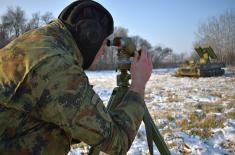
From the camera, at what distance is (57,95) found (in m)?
1.49

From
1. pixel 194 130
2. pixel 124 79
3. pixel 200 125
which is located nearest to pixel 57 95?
pixel 124 79

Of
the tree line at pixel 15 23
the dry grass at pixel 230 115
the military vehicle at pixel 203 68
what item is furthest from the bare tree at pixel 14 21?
the dry grass at pixel 230 115

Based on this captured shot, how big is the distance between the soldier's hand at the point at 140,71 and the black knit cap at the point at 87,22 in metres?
0.26

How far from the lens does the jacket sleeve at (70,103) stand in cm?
148

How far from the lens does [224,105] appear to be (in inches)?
335

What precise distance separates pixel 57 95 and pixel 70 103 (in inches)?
2.7

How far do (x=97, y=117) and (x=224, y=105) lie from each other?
749 cm

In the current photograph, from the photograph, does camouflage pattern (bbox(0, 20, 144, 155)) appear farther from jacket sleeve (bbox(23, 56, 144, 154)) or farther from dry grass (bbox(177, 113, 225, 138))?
dry grass (bbox(177, 113, 225, 138))

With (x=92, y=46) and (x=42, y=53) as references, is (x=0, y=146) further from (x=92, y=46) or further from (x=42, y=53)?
(x=92, y=46)

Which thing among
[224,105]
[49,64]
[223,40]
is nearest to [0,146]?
[49,64]

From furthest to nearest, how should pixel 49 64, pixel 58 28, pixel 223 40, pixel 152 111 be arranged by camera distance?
pixel 223 40 < pixel 152 111 < pixel 58 28 < pixel 49 64

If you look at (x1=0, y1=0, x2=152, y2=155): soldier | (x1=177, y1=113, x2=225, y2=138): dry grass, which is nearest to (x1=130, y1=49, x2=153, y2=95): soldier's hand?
(x1=0, y1=0, x2=152, y2=155): soldier

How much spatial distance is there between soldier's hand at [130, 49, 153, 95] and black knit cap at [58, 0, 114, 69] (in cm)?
26

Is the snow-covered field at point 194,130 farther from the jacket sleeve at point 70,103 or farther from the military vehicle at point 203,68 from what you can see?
the military vehicle at point 203,68
